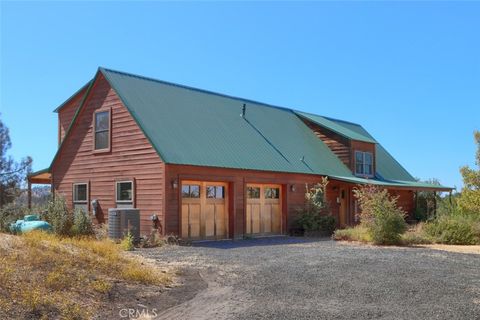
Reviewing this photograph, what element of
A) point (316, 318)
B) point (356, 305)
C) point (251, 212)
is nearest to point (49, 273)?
point (316, 318)

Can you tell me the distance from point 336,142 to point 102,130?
12.4m

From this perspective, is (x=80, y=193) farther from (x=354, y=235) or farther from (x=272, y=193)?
(x=354, y=235)

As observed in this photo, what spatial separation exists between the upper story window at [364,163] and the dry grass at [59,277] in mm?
18158

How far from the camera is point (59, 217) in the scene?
17.1 metres

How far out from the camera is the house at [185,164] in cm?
1734

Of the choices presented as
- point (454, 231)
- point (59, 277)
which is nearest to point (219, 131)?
point (454, 231)

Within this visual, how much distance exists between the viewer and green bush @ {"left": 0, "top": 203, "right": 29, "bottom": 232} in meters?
15.8

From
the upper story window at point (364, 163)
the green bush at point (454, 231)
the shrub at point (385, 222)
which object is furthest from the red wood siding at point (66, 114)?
the green bush at point (454, 231)

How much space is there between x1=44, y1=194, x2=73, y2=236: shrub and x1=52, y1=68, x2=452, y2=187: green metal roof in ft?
12.3

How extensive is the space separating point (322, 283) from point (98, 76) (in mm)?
13504

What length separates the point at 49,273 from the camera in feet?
25.5

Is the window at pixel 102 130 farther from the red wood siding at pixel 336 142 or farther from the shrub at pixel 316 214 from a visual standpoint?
the red wood siding at pixel 336 142

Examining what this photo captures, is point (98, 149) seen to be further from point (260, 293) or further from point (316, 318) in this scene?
point (316, 318)

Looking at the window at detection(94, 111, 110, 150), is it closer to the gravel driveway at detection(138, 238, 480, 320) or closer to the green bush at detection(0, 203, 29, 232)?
the green bush at detection(0, 203, 29, 232)
